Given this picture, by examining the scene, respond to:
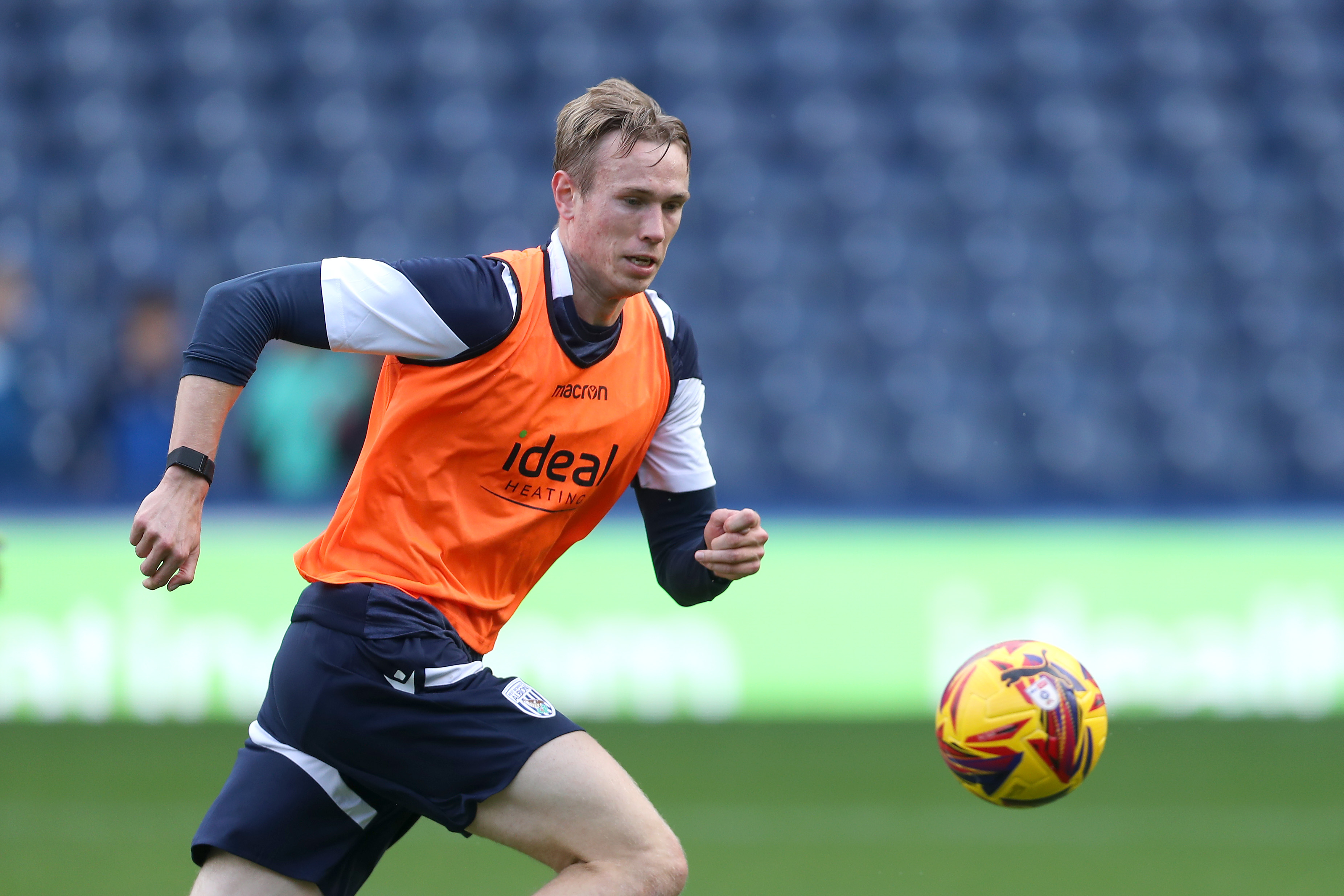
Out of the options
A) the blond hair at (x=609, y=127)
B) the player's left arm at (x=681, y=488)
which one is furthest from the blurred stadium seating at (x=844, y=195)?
the blond hair at (x=609, y=127)

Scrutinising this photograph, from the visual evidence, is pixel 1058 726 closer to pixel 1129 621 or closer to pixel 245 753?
pixel 245 753

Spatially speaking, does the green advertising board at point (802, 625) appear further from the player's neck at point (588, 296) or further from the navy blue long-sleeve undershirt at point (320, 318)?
the player's neck at point (588, 296)

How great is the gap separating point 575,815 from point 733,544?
722mm

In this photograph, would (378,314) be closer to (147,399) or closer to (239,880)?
(239,880)

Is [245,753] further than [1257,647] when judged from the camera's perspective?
No

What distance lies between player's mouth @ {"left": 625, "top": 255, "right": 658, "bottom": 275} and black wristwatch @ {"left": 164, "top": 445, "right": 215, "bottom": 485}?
101 cm

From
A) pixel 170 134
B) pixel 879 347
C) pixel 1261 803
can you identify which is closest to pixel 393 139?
pixel 170 134

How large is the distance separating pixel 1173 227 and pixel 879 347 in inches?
102

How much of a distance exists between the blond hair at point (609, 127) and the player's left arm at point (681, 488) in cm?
45

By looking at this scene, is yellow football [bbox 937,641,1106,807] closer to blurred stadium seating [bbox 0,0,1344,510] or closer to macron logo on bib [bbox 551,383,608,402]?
macron logo on bib [bbox 551,383,608,402]

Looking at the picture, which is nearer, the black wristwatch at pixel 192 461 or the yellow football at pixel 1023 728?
the black wristwatch at pixel 192 461

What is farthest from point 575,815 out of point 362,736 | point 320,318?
point 320,318

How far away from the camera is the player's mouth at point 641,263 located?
138 inches

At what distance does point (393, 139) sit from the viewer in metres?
12.3
